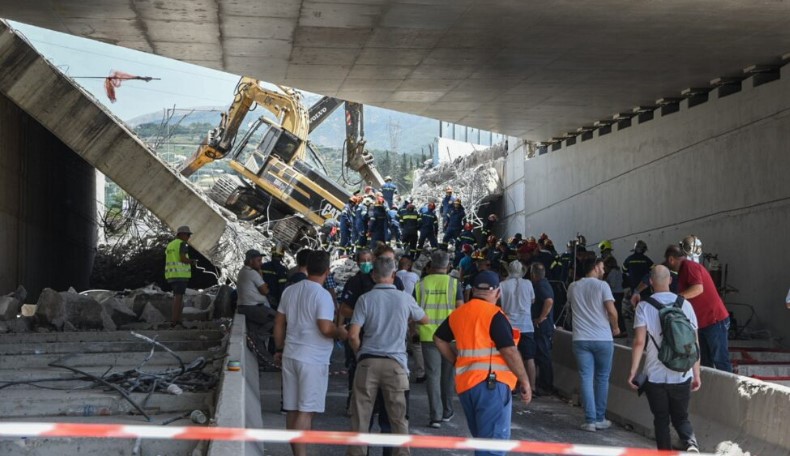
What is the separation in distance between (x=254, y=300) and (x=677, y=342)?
805cm

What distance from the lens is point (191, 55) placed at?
18.4 meters

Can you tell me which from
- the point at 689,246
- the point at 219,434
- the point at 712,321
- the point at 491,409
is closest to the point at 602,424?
the point at 712,321

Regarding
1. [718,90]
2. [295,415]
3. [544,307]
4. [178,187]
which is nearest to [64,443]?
[295,415]

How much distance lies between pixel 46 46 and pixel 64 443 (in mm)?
19073

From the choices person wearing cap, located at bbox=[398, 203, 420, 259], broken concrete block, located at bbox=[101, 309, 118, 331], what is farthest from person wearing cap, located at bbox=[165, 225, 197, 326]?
person wearing cap, located at bbox=[398, 203, 420, 259]

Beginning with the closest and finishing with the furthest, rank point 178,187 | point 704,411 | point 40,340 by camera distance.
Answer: point 704,411 → point 40,340 → point 178,187

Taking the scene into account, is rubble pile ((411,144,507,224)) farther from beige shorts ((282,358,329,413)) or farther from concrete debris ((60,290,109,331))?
beige shorts ((282,358,329,413))

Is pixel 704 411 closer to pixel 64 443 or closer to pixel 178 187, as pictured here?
pixel 64 443

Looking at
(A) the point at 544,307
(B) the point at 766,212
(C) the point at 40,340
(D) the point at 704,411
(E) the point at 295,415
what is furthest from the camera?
(B) the point at 766,212

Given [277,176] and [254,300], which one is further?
[277,176]

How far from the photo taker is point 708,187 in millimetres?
20141

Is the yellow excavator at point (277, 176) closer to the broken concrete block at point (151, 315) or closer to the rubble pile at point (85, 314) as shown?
the rubble pile at point (85, 314)

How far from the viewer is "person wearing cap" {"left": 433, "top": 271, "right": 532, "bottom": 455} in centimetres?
725

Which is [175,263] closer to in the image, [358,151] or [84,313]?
[84,313]
